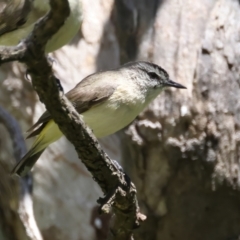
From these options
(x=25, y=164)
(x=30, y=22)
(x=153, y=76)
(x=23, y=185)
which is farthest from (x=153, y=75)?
(x=23, y=185)

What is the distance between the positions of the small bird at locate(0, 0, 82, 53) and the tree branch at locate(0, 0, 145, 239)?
1.00 meters

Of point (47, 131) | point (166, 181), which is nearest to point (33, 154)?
point (47, 131)

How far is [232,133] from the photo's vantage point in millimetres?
5602

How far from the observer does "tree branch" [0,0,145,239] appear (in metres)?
2.45

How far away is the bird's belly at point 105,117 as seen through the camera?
384 centimetres

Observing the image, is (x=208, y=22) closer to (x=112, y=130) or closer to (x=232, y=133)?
(x=232, y=133)

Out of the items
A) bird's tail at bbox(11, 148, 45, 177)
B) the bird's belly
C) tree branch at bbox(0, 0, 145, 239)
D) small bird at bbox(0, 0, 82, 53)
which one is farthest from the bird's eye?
tree branch at bbox(0, 0, 145, 239)

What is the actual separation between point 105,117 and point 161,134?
5.52ft

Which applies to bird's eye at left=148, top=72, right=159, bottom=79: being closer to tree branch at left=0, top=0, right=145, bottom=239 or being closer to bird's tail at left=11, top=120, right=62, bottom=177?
bird's tail at left=11, top=120, right=62, bottom=177

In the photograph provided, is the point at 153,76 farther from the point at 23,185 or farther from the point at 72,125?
the point at 72,125

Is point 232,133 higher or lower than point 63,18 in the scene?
lower

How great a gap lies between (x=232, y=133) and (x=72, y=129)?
2954mm

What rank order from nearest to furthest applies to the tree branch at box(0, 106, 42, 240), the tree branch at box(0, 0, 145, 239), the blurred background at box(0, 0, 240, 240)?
the tree branch at box(0, 0, 145, 239) → the tree branch at box(0, 106, 42, 240) → the blurred background at box(0, 0, 240, 240)

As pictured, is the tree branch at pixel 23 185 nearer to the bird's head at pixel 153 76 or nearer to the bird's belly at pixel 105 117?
the bird's head at pixel 153 76
